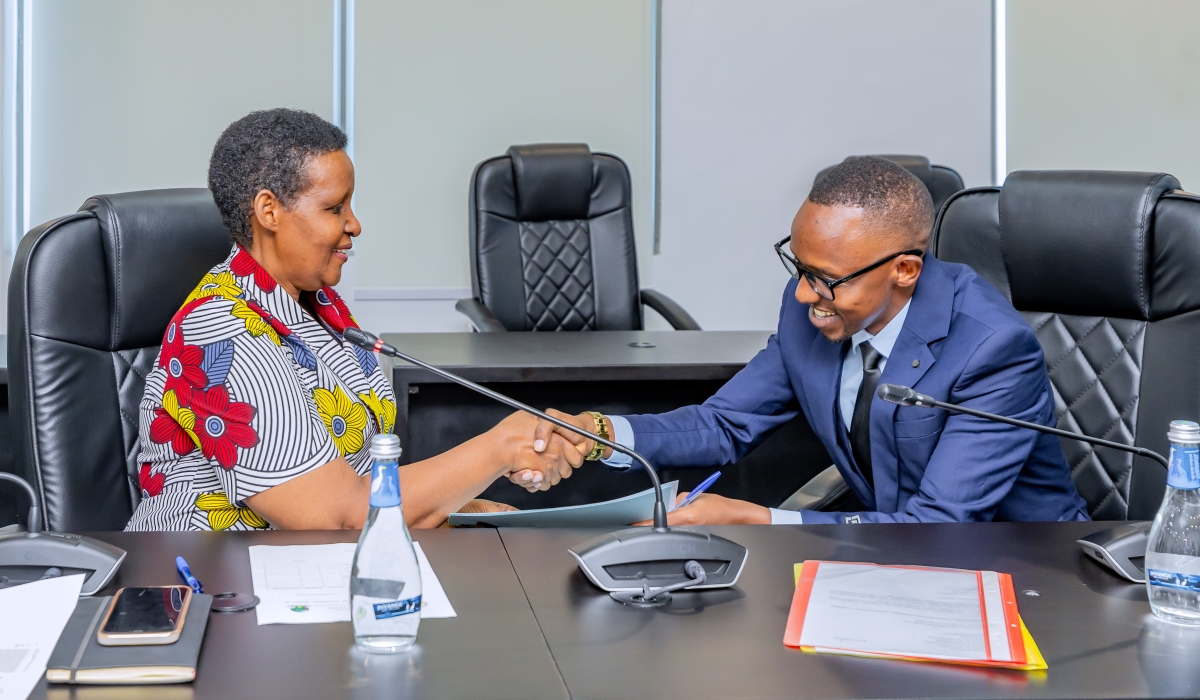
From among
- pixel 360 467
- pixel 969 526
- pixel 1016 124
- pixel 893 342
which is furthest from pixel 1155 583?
pixel 1016 124

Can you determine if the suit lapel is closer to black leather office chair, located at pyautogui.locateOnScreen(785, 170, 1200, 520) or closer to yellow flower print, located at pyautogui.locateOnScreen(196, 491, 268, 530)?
black leather office chair, located at pyautogui.locateOnScreen(785, 170, 1200, 520)

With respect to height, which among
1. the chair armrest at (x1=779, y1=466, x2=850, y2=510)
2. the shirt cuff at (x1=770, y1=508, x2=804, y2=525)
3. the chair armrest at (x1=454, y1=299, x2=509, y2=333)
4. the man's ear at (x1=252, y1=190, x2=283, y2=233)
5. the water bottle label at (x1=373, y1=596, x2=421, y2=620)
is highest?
the man's ear at (x1=252, y1=190, x2=283, y2=233)

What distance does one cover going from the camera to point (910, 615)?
109cm

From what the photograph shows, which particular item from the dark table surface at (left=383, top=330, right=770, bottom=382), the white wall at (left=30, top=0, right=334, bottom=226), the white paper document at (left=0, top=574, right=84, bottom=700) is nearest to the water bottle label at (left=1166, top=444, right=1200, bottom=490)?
the white paper document at (left=0, top=574, right=84, bottom=700)

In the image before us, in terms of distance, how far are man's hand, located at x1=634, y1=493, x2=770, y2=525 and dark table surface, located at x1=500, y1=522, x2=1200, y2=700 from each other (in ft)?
0.68

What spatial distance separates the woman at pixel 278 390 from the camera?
141 centimetres

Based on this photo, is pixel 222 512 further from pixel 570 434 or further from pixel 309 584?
pixel 570 434

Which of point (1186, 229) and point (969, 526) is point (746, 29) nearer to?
point (1186, 229)

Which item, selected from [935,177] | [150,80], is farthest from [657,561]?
[150,80]

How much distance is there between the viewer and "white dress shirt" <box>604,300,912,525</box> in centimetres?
174

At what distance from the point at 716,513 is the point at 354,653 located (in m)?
0.74

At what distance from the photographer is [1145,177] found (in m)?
1.79

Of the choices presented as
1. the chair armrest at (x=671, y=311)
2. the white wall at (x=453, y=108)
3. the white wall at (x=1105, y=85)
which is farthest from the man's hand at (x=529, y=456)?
the white wall at (x=1105, y=85)

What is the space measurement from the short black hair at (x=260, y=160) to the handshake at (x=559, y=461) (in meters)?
0.48
